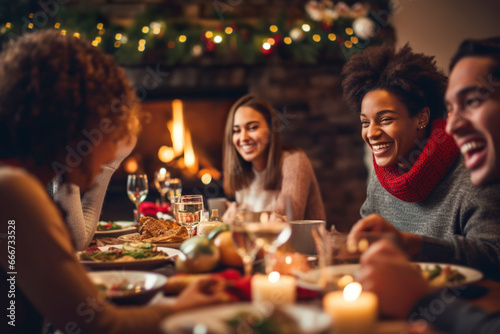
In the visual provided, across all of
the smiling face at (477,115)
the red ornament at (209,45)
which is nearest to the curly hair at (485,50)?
the smiling face at (477,115)

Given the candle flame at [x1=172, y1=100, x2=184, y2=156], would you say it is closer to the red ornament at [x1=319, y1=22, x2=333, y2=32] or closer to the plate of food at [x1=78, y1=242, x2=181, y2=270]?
the red ornament at [x1=319, y1=22, x2=333, y2=32]

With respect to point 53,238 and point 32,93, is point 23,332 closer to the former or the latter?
point 53,238

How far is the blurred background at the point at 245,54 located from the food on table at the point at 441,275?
275 centimetres

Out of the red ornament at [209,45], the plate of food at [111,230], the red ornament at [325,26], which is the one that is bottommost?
the plate of food at [111,230]

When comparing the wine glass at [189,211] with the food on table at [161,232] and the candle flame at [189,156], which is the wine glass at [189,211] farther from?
the candle flame at [189,156]

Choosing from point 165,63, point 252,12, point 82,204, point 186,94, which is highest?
point 252,12

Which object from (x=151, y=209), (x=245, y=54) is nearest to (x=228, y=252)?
(x=151, y=209)

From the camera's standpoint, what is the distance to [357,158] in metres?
3.98

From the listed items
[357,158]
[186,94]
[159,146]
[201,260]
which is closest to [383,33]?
[357,158]

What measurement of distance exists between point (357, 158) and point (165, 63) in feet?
5.71

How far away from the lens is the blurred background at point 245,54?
3.75 m

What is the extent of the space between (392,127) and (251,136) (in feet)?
3.59

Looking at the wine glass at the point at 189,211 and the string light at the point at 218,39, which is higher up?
the string light at the point at 218,39

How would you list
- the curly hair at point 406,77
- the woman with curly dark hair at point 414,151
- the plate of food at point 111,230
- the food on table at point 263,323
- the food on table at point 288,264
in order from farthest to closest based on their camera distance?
the plate of food at point 111,230, the curly hair at point 406,77, the woman with curly dark hair at point 414,151, the food on table at point 288,264, the food on table at point 263,323
